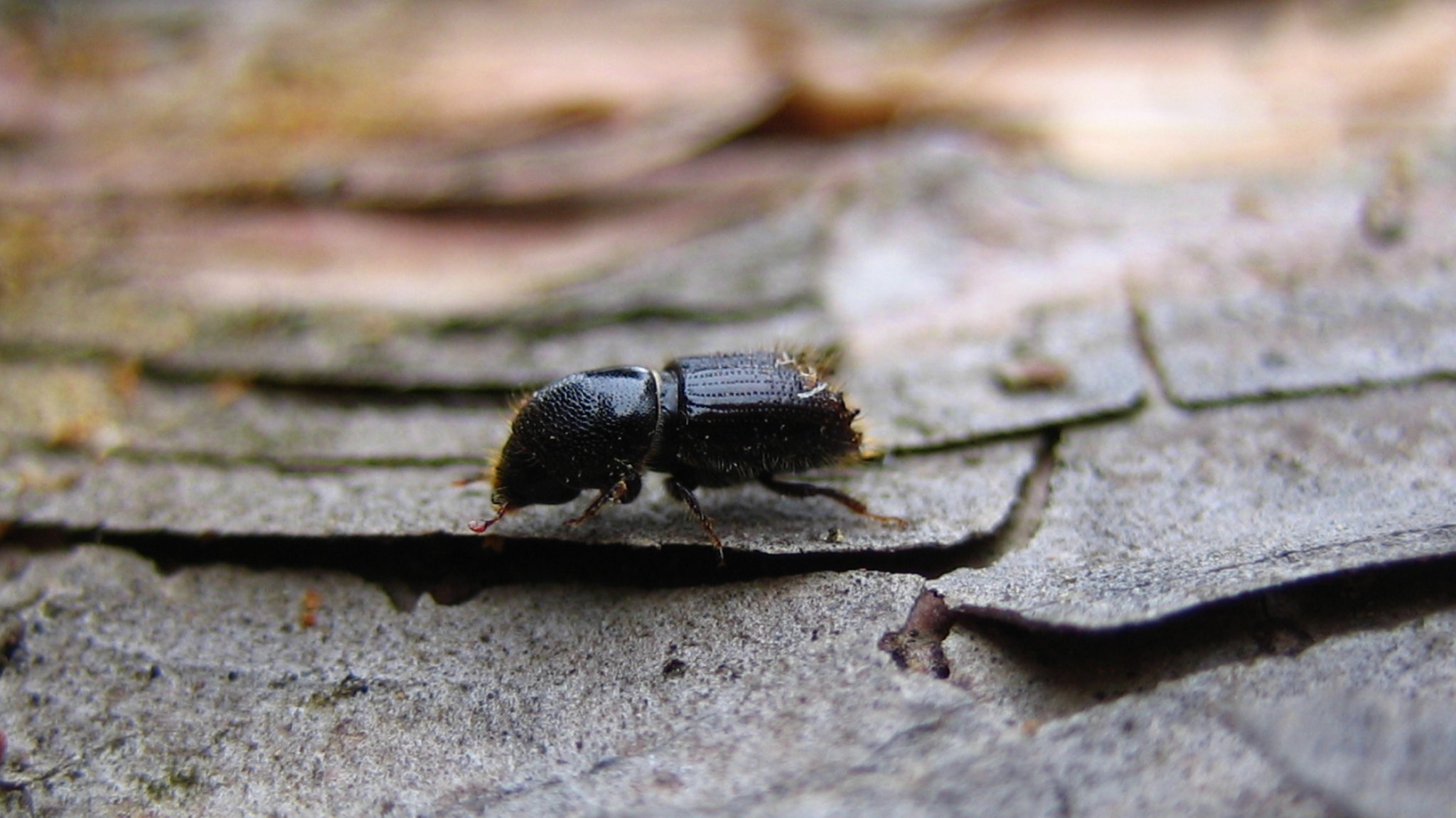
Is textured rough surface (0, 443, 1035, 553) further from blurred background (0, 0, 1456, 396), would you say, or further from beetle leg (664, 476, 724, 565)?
blurred background (0, 0, 1456, 396)


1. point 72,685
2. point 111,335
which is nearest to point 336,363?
point 111,335

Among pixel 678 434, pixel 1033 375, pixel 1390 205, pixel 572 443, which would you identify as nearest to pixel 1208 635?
pixel 1033 375

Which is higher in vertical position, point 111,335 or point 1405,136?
point 1405,136

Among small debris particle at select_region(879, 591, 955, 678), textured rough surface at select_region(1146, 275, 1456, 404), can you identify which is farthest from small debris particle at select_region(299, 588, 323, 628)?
textured rough surface at select_region(1146, 275, 1456, 404)

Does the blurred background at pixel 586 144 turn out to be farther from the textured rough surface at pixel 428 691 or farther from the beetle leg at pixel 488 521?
the textured rough surface at pixel 428 691

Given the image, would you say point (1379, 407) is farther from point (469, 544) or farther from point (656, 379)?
point (469, 544)

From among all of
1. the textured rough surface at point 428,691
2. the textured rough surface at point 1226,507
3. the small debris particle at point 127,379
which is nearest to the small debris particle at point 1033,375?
the textured rough surface at point 1226,507

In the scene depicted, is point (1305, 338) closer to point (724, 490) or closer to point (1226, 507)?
point (1226, 507)
